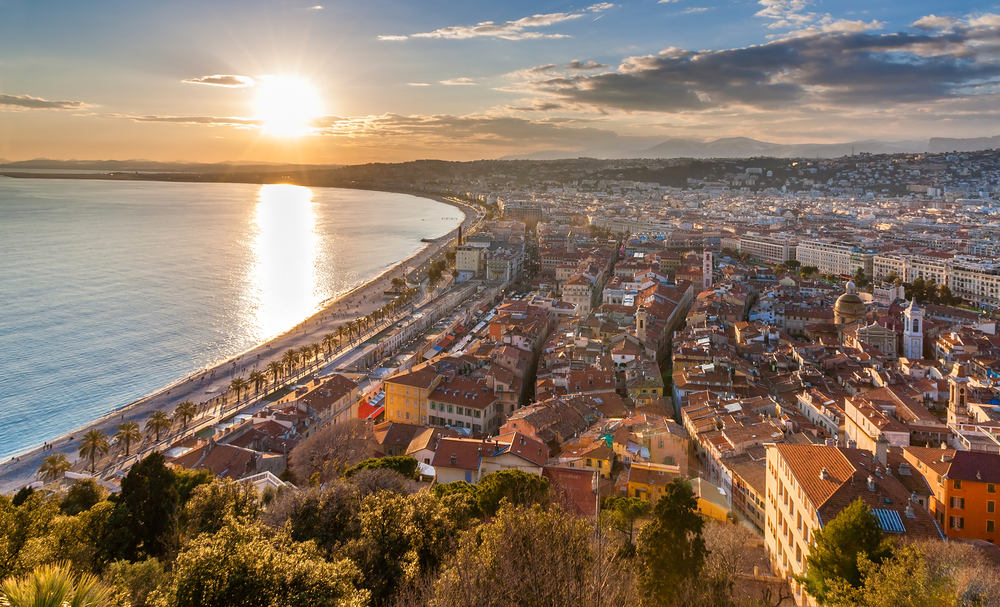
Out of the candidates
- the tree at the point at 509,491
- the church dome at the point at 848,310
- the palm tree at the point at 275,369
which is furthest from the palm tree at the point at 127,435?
the church dome at the point at 848,310

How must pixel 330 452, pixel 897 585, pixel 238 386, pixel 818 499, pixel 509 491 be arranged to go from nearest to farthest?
pixel 897 585 → pixel 818 499 → pixel 509 491 → pixel 330 452 → pixel 238 386

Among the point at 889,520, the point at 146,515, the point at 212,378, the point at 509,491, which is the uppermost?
the point at 146,515

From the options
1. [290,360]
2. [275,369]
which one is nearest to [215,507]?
[275,369]

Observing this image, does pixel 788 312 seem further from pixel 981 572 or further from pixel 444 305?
pixel 981 572

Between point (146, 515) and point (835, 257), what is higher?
point (146, 515)

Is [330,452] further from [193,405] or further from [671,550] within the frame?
[671,550]

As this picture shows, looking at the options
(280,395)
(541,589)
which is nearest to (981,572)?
(541,589)
